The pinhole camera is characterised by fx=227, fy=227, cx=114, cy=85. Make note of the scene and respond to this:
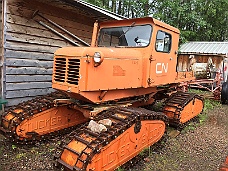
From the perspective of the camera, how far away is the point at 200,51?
16891mm

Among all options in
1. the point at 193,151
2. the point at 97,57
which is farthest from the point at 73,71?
the point at 193,151

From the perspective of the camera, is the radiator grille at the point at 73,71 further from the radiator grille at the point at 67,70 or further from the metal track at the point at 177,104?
the metal track at the point at 177,104

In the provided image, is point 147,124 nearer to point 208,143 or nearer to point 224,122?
point 208,143

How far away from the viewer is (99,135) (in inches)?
140

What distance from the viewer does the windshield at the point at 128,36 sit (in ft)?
16.6

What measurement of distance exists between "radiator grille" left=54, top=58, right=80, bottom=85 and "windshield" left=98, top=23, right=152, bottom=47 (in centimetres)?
156

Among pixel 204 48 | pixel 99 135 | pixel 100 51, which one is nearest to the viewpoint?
pixel 99 135

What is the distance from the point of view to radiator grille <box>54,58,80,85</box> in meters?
4.02

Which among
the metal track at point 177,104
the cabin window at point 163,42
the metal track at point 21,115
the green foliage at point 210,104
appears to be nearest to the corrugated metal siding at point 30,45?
the metal track at point 21,115

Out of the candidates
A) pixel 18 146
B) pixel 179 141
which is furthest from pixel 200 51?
pixel 18 146

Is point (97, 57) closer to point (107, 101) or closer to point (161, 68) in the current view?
point (107, 101)

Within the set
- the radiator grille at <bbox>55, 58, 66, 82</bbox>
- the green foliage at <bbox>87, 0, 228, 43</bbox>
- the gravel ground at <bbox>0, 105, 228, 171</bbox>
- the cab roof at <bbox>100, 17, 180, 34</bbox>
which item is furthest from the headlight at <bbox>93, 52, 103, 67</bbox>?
the green foliage at <bbox>87, 0, 228, 43</bbox>

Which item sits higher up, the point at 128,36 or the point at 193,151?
the point at 128,36

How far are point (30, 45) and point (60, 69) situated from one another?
272cm
